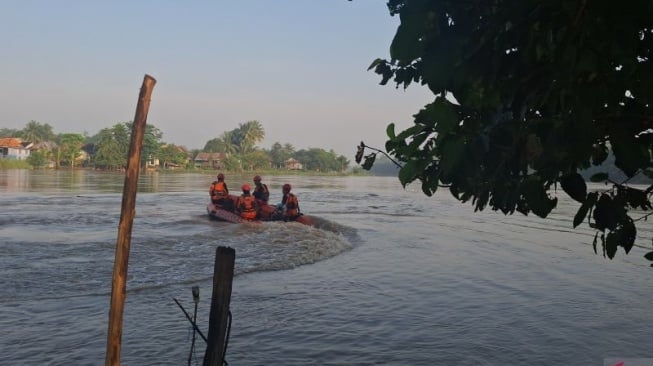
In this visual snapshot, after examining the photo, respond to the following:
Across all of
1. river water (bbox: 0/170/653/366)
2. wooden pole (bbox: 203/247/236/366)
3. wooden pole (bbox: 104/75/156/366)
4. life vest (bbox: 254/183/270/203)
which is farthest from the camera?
life vest (bbox: 254/183/270/203)

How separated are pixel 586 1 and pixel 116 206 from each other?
27486 millimetres

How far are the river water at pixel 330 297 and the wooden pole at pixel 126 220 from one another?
2.18 metres

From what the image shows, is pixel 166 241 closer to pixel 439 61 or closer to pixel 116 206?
pixel 116 206

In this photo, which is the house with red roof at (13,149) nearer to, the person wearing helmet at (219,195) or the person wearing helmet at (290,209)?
the person wearing helmet at (219,195)

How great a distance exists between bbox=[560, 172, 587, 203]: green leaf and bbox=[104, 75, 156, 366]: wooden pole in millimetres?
3300

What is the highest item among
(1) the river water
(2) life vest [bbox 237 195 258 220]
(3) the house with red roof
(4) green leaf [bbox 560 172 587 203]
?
(3) the house with red roof

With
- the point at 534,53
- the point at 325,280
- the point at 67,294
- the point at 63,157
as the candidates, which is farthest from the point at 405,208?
the point at 63,157

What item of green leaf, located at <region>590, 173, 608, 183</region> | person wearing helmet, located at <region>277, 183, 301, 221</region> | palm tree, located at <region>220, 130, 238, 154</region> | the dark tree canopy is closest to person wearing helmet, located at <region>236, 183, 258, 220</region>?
person wearing helmet, located at <region>277, 183, 301, 221</region>

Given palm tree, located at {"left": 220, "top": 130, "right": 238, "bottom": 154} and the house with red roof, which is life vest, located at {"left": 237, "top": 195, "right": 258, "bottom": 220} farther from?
palm tree, located at {"left": 220, "top": 130, "right": 238, "bottom": 154}

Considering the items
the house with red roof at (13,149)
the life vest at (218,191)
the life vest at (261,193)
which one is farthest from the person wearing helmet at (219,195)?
the house with red roof at (13,149)

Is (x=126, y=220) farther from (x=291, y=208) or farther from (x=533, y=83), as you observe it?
(x=291, y=208)

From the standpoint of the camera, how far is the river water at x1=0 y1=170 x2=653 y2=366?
21.7ft

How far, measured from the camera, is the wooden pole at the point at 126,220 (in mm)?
4016

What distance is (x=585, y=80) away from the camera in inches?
52.1
